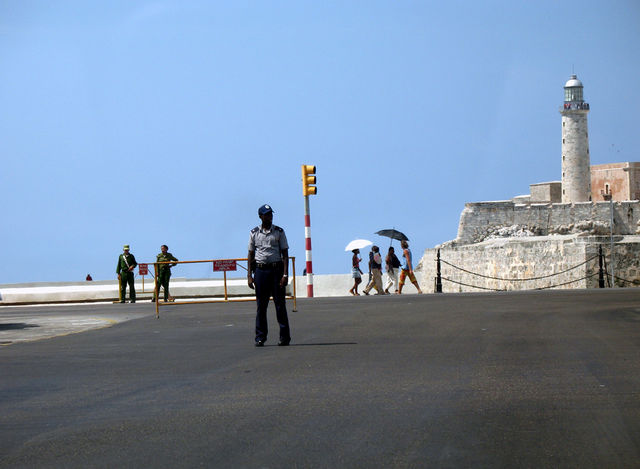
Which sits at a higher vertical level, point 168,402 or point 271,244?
point 271,244

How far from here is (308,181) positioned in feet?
103

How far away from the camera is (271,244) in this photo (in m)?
13.9

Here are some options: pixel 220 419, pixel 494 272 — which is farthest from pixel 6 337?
pixel 494 272

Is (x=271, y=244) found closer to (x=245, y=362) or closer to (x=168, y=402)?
(x=245, y=362)

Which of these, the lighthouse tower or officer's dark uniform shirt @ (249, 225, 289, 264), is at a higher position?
the lighthouse tower

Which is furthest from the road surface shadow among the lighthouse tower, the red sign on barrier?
the lighthouse tower

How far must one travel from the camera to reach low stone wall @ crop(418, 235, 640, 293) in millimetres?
38875

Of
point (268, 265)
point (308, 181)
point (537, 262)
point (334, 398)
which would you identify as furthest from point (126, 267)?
point (334, 398)

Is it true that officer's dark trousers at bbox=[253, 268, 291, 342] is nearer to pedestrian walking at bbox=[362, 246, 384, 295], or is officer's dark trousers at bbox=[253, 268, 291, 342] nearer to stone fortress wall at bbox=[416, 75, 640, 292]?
pedestrian walking at bbox=[362, 246, 384, 295]

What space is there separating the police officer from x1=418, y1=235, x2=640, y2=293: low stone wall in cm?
2716

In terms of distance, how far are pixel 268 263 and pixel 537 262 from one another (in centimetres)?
3357

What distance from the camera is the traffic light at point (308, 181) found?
31188 mm

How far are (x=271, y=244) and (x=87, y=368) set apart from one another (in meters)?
3.72

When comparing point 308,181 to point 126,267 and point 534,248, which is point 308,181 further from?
point 534,248
